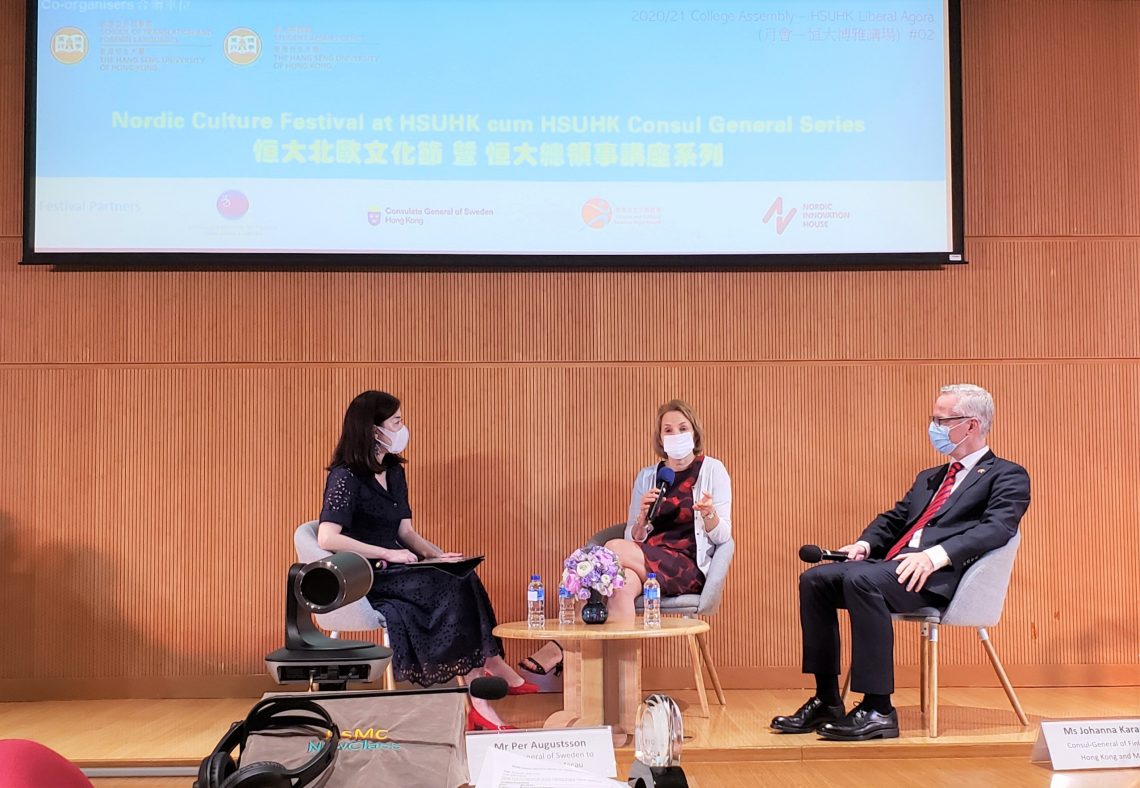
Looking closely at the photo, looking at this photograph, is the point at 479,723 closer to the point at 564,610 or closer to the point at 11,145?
the point at 564,610

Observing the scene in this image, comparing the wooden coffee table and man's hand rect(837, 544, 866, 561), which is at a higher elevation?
man's hand rect(837, 544, 866, 561)

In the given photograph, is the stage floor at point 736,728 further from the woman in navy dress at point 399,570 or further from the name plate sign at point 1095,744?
the name plate sign at point 1095,744

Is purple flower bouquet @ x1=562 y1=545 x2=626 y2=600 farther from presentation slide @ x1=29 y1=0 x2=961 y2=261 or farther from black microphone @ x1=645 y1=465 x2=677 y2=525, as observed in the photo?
presentation slide @ x1=29 y1=0 x2=961 y2=261

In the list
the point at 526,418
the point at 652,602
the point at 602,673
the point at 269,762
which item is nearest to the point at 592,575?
the point at 652,602

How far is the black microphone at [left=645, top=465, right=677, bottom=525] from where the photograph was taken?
14.3 feet

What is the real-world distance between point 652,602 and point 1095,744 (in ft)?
5.65

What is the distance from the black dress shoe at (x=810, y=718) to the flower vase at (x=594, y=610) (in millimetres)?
703

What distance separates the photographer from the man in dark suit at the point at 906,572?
371cm

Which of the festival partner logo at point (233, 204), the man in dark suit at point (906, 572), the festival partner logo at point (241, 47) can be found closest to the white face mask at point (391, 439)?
the festival partner logo at point (233, 204)

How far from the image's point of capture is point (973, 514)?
13.0ft

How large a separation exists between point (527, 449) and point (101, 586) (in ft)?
6.24

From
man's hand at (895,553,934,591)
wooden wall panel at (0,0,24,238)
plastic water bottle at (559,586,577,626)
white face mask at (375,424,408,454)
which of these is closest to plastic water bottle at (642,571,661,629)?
plastic water bottle at (559,586,577,626)

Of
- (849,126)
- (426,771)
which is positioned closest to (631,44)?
(849,126)

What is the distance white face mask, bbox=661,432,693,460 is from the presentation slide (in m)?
0.89
